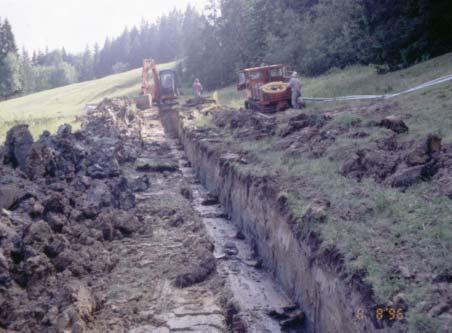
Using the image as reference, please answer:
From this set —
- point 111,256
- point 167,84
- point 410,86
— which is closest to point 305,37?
point 167,84

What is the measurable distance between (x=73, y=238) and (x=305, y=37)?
28207 millimetres

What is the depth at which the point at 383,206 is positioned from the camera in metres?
6.40

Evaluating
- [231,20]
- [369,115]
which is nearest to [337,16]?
[231,20]

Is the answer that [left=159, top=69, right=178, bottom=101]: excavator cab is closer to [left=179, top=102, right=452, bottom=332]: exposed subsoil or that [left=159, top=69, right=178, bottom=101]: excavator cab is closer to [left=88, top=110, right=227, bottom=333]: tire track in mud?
[left=179, top=102, right=452, bottom=332]: exposed subsoil

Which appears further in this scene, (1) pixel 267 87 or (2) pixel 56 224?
(1) pixel 267 87

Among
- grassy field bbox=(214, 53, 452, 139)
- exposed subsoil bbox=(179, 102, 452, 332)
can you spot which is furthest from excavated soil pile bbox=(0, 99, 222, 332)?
grassy field bbox=(214, 53, 452, 139)

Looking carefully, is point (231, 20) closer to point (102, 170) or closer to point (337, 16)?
point (337, 16)

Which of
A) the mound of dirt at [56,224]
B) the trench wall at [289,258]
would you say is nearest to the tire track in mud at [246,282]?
the trench wall at [289,258]

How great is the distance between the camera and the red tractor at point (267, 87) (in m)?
19.3

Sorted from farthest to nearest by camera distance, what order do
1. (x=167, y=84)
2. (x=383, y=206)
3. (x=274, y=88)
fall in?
(x=167, y=84) → (x=274, y=88) → (x=383, y=206)

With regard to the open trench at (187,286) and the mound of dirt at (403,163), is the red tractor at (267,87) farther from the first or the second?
the mound of dirt at (403,163)

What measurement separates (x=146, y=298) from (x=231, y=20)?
40.1m

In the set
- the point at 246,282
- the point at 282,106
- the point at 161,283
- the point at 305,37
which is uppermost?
the point at 305,37

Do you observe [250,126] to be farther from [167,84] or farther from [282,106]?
[167,84]
